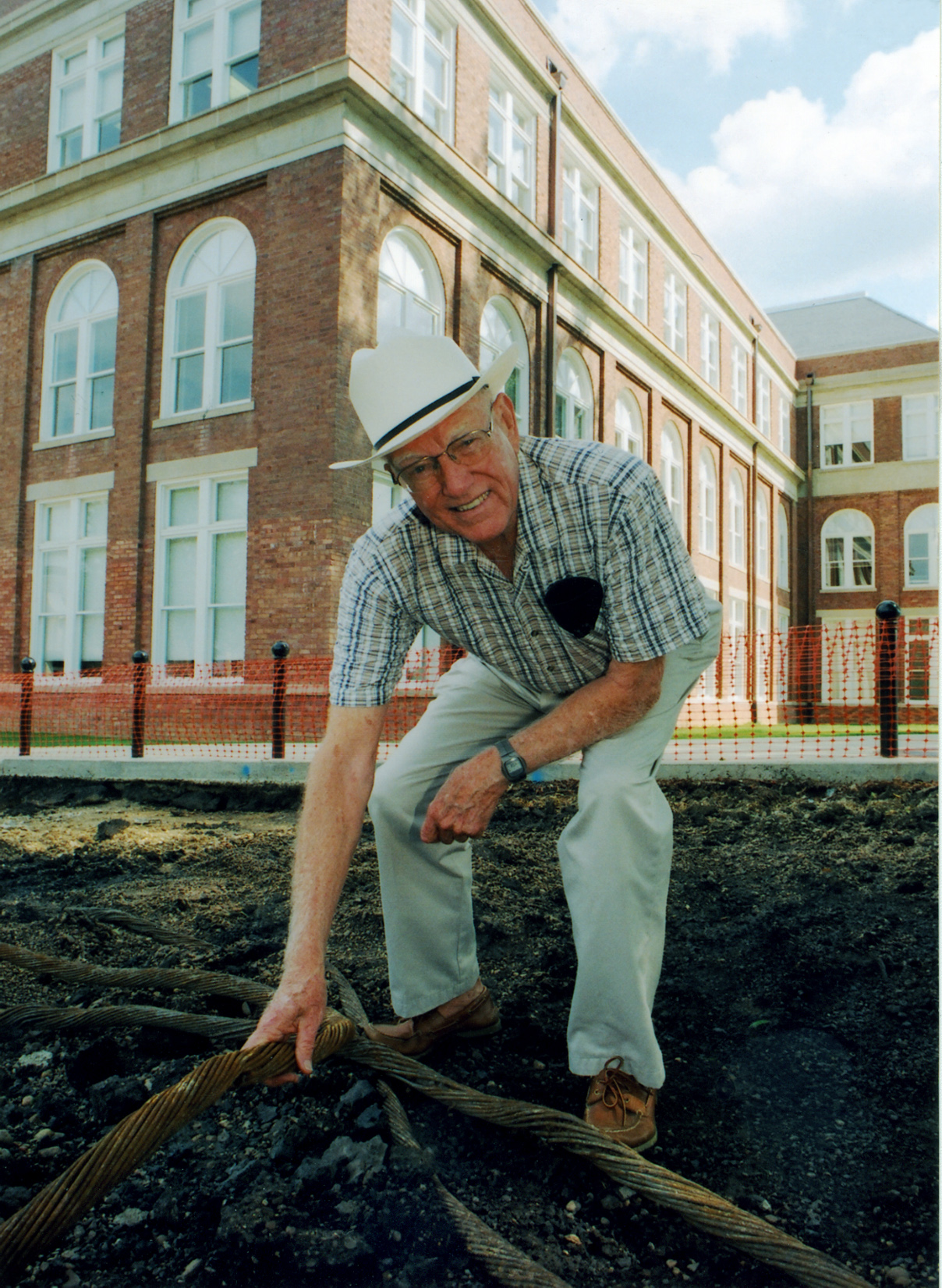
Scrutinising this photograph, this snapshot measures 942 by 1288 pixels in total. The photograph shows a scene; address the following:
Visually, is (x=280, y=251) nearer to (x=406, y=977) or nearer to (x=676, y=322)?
(x=406, y=977)

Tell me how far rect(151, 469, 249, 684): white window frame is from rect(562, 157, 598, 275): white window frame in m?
7.73

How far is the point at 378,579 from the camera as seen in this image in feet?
7.20

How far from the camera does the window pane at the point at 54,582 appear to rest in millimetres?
12750

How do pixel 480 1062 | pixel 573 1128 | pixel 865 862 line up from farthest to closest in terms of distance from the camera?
pixel 865 862 < pixel 480 1062 < pixel 573 1128

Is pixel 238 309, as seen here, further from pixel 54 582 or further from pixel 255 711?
pixel 255 711

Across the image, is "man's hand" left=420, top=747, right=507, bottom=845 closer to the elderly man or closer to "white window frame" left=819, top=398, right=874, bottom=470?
the elderly man

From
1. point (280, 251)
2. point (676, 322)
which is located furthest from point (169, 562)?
point (676, 322)

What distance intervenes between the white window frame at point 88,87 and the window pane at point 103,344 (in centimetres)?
215

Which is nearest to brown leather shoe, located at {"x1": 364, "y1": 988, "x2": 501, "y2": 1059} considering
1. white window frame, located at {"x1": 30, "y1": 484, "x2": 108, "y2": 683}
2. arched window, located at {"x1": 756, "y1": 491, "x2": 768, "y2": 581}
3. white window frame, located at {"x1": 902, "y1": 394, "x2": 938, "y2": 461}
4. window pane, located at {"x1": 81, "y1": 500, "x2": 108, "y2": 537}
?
white window frame, located at {"x1": 30, "y1": 484, "x2": 108, "y2": 683}

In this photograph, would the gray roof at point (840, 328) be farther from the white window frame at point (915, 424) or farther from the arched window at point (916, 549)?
the arched window at point (916, 549)

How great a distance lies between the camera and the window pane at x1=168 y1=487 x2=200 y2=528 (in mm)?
11758

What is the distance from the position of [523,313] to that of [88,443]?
6.67 metres

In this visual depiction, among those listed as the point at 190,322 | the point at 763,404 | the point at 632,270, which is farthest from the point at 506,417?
the point at 763,404

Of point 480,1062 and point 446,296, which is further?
point 446,296
